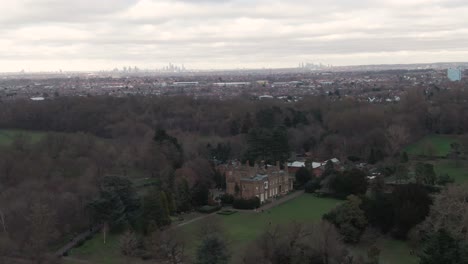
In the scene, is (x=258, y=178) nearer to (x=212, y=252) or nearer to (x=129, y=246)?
(x=129, y=246)

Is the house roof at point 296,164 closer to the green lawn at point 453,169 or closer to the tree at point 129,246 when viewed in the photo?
the green lawn at point 453,169

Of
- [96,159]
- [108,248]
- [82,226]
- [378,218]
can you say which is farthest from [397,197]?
[96,159]

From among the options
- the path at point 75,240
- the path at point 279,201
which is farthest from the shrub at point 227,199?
the path at point 75,240

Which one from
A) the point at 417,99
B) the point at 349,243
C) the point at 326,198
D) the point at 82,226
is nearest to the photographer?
the point at 349,243

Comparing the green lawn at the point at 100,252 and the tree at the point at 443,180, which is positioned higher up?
the tree at the point at 443,180

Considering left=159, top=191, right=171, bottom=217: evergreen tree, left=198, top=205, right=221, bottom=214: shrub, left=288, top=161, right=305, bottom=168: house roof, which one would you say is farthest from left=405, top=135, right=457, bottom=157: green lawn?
left=159, top=191, right=171, bottom=217: evergreen tree

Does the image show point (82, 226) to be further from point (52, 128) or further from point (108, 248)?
point (52, 128)
